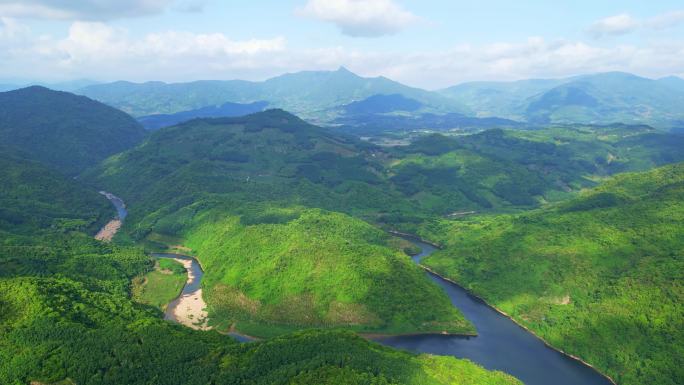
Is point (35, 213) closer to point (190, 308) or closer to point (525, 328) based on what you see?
point (190, 308)

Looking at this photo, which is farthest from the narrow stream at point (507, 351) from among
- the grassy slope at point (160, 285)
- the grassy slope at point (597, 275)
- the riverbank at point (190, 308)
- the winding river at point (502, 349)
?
the grassy slope at point (160, 285)

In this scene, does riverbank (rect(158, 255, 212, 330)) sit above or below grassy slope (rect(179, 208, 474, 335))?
below

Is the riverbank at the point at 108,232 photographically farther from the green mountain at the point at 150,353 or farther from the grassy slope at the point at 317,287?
the green mountain at the point at 150,353

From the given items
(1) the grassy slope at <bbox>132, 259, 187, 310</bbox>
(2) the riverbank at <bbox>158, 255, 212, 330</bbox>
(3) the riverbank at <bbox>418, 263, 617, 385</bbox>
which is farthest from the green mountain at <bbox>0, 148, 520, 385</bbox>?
(3) the riverbank at <bbox>418, 263, 617, 385</bbox>

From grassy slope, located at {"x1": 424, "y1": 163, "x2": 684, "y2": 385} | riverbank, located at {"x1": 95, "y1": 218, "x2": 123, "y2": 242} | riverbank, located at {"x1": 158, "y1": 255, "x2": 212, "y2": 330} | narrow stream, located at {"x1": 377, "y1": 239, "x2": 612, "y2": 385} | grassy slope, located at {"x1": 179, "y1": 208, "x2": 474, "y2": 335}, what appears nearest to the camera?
grassy slope, located at {"x1": 424, "y1": 163, "x2": 684, "y2": 385}

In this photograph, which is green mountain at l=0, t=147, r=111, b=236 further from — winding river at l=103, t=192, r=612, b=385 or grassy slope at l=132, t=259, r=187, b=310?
winding river at l=103, t=192, r=612, b=385

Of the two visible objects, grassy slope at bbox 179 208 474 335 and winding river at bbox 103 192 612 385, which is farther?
grassy slope at bbox 179 208 474 335

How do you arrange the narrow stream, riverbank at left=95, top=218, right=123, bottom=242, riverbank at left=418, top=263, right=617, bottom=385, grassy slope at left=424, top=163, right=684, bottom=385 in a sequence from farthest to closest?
1. riverbank at left=95, top=218, right=123, bottom=242
2. riverbank at left=418, top=263, right=617, bottom=385
3. the narrow stream
4. grassy slope at left=424, top=163, right=684, bottom=385

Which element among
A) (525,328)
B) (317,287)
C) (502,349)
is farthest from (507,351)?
(317,287)
